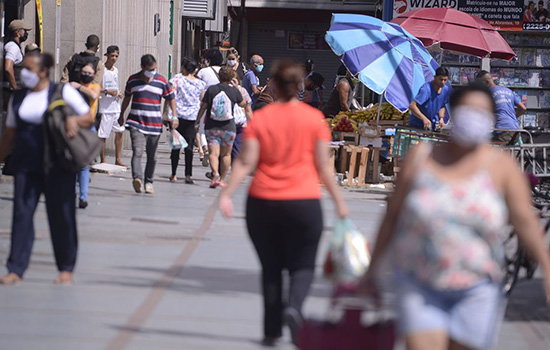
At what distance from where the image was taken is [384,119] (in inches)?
710

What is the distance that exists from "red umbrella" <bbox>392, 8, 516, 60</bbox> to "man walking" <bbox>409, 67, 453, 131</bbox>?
1.88 meters

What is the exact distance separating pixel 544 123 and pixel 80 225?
17.0m

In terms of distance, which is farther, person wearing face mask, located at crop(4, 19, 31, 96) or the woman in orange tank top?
person wearing face mask, located at crop(4, 19, 31, 96)

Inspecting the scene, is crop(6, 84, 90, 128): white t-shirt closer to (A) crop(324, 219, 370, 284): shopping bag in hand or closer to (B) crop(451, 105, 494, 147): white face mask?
(A) crop(324, 219, 370, 284): shopping bag in hand

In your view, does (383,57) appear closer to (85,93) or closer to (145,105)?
(145,105)

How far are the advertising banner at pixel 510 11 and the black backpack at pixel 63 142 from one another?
729 inches

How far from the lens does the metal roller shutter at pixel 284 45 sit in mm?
47281

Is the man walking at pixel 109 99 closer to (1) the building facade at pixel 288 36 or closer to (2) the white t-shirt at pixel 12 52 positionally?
(2) the white t-shirt at pixel 12 52

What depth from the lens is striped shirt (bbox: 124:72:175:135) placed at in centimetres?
1403

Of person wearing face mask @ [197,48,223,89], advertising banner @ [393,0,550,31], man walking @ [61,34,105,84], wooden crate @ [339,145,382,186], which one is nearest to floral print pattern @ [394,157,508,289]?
man walking @ [61,34,105,84]

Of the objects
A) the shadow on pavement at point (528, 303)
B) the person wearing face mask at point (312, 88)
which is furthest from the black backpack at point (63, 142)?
the person wearing face mask at point (312, 88)

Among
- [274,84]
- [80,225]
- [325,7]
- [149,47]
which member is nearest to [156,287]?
[274,84]

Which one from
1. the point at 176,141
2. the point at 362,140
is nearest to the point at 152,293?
the point at 176,141

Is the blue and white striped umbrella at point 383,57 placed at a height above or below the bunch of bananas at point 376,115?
above
